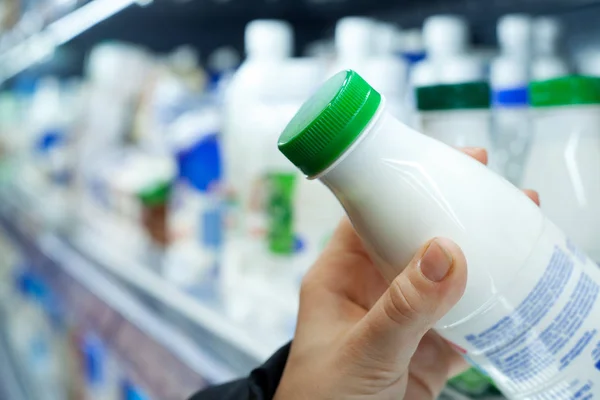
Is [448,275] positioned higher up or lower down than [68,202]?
higher up

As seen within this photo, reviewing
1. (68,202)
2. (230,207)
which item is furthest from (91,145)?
(230,207)

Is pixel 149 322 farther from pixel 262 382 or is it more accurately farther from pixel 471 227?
pixel 471 227

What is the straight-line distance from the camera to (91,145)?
6.55 ft

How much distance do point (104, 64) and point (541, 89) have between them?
1.66 metres

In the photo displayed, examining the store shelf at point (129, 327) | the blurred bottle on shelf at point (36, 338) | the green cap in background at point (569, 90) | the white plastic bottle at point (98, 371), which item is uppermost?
the green cap in background at point (569, 90)

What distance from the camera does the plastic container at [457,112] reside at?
0.62m

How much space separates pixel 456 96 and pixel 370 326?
0.96 ft

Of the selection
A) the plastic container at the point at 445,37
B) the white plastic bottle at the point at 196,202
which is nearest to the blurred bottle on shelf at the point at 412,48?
the plastic container at the point at 445,37

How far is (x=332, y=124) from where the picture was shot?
405 millimetres

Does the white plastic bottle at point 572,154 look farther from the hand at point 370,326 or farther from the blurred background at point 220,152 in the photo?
the hand at point 370,326

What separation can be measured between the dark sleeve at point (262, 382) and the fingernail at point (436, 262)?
0.90 ft

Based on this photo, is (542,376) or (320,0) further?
(320,0)

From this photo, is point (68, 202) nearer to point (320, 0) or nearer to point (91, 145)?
point (91, 145)

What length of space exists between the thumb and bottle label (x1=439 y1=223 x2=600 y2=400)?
0.14ft
